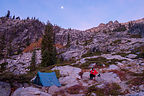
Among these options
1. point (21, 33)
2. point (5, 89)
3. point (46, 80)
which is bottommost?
point (46, 80)

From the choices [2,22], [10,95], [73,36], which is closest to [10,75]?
[10,95]

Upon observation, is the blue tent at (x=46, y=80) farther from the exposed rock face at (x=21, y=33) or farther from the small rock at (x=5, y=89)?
the exposed rock face at (x=21, y=33)

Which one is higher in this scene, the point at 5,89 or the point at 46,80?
the point at 5,89

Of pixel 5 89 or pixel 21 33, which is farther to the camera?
pixel 21 33

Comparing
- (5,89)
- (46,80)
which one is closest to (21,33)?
(46,80)

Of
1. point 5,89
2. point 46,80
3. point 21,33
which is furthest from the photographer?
point 21,33

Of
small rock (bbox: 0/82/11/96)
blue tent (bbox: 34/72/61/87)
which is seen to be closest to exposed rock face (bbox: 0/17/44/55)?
blue tent (bbox: 34/72/61/87)

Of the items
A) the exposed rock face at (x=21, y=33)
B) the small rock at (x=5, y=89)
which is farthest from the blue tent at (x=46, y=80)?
the exposed rock face at (x=21, y=33)

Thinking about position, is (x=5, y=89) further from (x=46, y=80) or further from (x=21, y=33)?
(x=21, y=33)

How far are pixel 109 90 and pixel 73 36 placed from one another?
10614cm

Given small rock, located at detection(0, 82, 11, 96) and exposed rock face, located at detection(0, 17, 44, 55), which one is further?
exposed rock face, located at detection(0, 17, 44, 55)

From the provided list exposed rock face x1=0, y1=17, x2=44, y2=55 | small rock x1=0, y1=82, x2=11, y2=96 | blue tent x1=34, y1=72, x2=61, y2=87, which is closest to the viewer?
small rock x1=0, y1=82, x2=11, y2=96

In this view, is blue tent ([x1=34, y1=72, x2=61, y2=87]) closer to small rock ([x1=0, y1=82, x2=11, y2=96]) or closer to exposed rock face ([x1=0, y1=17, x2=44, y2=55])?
small rock ([x1=0, y1=82, x2=11, y2=96])

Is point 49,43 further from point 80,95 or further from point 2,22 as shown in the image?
point 2,22
